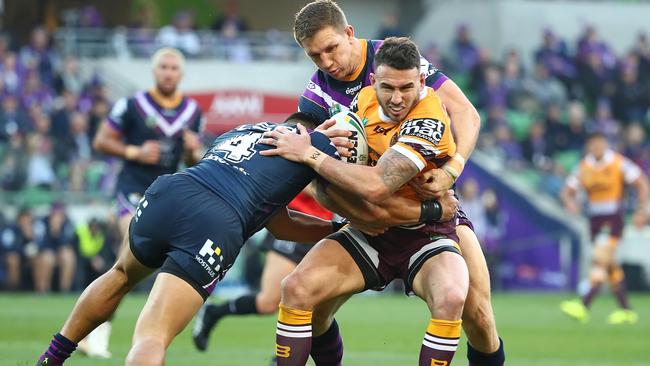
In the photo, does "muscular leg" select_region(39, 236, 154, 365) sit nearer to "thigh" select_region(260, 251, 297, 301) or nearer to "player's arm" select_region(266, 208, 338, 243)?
"player's arm" select_region(266, 208, 338, 243)

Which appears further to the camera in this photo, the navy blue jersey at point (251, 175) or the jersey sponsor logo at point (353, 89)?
the jersey sponsor logo at point (353, 89)

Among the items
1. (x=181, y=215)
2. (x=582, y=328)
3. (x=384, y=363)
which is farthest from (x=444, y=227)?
(x=582, y=328)

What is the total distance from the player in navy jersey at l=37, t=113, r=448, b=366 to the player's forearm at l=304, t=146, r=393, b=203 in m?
0.11

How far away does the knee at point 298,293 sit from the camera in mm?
6910

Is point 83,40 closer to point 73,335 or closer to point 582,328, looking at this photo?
point 582,328

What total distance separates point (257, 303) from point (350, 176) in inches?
147

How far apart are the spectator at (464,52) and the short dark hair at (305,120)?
19.5 m

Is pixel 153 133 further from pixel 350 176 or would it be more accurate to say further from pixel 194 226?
pixel 194 226

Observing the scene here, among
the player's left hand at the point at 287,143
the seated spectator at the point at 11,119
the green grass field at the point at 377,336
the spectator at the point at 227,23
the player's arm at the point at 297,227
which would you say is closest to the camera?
the player's left hand at the point at 287,143

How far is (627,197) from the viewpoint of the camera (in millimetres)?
23234

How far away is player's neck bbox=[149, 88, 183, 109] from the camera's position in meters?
11.1

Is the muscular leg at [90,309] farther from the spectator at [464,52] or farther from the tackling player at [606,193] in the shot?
the spectator at [464,52]

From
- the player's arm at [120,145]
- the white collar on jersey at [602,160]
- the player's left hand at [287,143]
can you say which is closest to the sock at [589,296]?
the white collar on jersey at [602,160]

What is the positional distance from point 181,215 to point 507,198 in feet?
56.5
